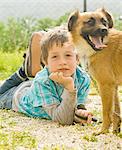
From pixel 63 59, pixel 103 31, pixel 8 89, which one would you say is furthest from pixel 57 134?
pixel 8 89

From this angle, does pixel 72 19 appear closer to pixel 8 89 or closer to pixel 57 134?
pixel 57 134

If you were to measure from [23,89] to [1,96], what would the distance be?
364 mm

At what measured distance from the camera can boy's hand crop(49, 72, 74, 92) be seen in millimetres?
4316

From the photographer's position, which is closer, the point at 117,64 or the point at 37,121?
the point at 117,64

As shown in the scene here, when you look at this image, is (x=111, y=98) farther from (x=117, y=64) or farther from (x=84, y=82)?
(x=84, y=82)

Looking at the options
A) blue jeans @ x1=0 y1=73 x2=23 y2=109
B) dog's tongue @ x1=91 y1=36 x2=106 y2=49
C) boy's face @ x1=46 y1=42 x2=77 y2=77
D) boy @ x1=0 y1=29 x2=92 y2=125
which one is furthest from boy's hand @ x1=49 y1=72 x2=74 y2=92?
blue jeans @ x1=0 y1=73 x2=23 y2=109

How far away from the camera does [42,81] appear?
4.61 meters

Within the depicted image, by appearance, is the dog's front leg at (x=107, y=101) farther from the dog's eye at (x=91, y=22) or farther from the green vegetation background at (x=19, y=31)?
the green vegetation background at (x=19, y=31)

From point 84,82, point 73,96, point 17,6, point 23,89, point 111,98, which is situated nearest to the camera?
point 111,98

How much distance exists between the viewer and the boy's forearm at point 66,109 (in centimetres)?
434

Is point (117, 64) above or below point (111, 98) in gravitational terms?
above

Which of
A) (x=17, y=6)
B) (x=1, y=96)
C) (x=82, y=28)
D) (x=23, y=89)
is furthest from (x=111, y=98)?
(x=17, y=6)

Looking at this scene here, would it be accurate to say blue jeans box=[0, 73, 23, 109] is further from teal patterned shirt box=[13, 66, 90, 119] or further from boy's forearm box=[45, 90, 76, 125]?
boy's forearm box=[45, 90, 76, 125]

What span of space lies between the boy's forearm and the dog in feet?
1.27
